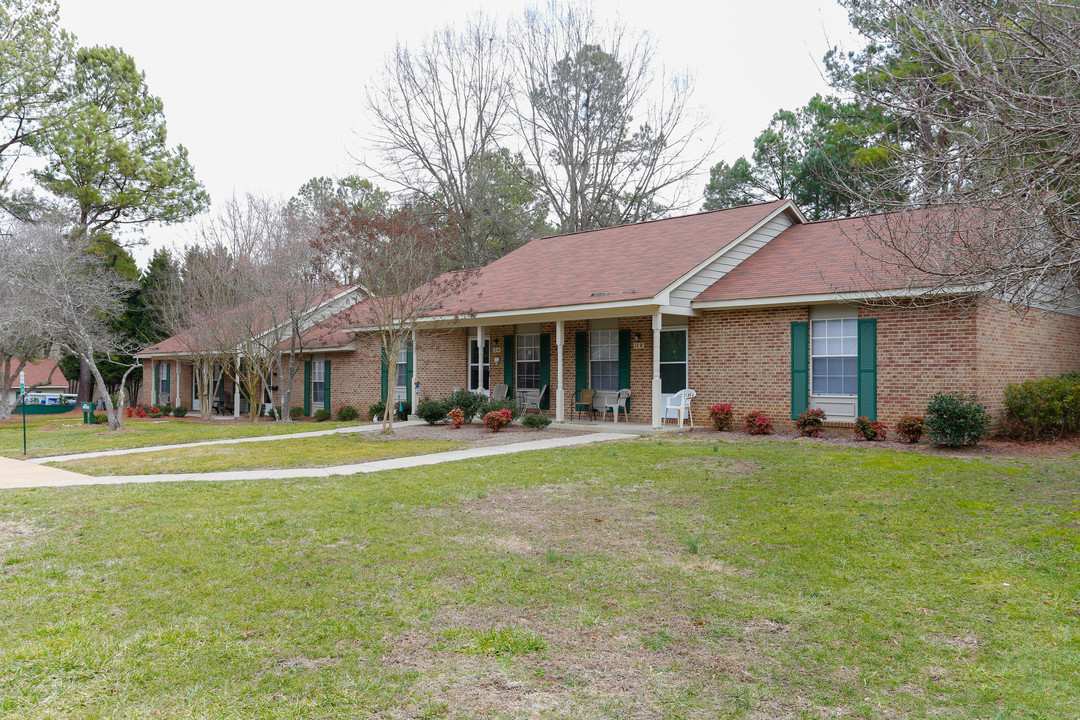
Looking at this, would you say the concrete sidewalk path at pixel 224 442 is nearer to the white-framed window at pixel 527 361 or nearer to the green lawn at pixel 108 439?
the green lawn at pixel 108 439

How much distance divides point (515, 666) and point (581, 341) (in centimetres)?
1459

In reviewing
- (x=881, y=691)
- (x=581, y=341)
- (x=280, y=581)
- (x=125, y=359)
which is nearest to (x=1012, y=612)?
(x=881, y=691)

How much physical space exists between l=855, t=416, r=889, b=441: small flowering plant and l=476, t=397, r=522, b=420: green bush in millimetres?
7179

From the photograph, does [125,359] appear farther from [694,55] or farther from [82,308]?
[694,55]

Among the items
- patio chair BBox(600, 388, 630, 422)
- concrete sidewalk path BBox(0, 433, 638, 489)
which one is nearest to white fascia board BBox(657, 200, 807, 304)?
patio chair BBox(600, 388, 630, 422)

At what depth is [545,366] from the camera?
19.1 meters

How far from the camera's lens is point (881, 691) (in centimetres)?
362

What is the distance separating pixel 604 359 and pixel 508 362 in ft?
10.1

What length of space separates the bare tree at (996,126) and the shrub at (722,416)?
744 cm

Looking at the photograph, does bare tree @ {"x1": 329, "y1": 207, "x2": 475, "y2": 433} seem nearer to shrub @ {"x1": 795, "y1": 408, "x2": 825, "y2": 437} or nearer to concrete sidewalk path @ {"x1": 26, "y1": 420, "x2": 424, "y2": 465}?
concrete sidewalk path @ {"x1": 26, "y1": 420, "x2": 424, "y2": 465}

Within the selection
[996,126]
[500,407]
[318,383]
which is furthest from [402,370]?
[996,126]

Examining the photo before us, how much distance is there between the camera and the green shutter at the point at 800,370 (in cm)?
1439

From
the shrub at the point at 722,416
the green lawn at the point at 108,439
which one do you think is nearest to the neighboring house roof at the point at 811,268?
the shrub at the point at 722,416

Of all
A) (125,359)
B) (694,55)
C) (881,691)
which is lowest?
(881,691)
